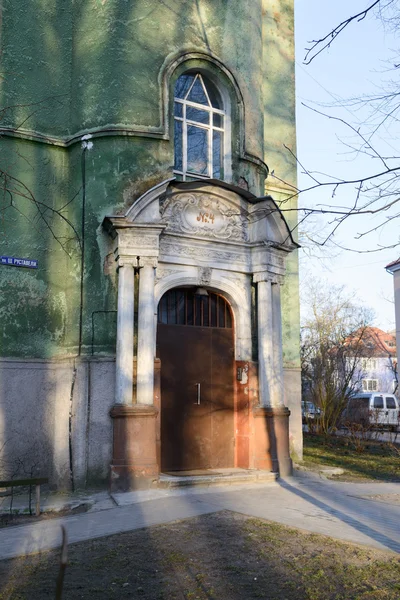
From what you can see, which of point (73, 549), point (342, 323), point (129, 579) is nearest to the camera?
point (129, 579)

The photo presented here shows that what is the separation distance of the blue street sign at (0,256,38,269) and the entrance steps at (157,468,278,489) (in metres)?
4.16

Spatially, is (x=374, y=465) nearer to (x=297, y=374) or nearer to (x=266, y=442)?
(x=297, y=374)

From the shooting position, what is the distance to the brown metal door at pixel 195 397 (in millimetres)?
11102

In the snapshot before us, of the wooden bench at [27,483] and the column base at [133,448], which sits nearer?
the wooden bench at [27,483]

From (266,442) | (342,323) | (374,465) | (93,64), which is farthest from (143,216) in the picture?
(342,323)

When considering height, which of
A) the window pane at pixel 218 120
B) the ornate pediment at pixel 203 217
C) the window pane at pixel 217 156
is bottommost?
the ornate pediment at pixel 203 217

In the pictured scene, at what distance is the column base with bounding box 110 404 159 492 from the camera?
978 centimetres

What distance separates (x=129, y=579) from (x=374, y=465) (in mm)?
9620

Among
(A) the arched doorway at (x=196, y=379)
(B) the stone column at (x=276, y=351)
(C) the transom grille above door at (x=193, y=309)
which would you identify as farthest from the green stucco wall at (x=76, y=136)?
(B) the stone column at (x=276, y=351)

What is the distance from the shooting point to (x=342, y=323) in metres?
43.0

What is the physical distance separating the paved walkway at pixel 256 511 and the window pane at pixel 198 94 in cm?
727

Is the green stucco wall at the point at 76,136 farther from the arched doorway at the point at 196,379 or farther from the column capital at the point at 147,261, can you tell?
the arched doorway at the point at 196,379

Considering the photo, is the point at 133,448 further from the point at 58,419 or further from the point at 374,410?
the point at 374,410

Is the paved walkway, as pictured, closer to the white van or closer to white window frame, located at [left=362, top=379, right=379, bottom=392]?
the white van
